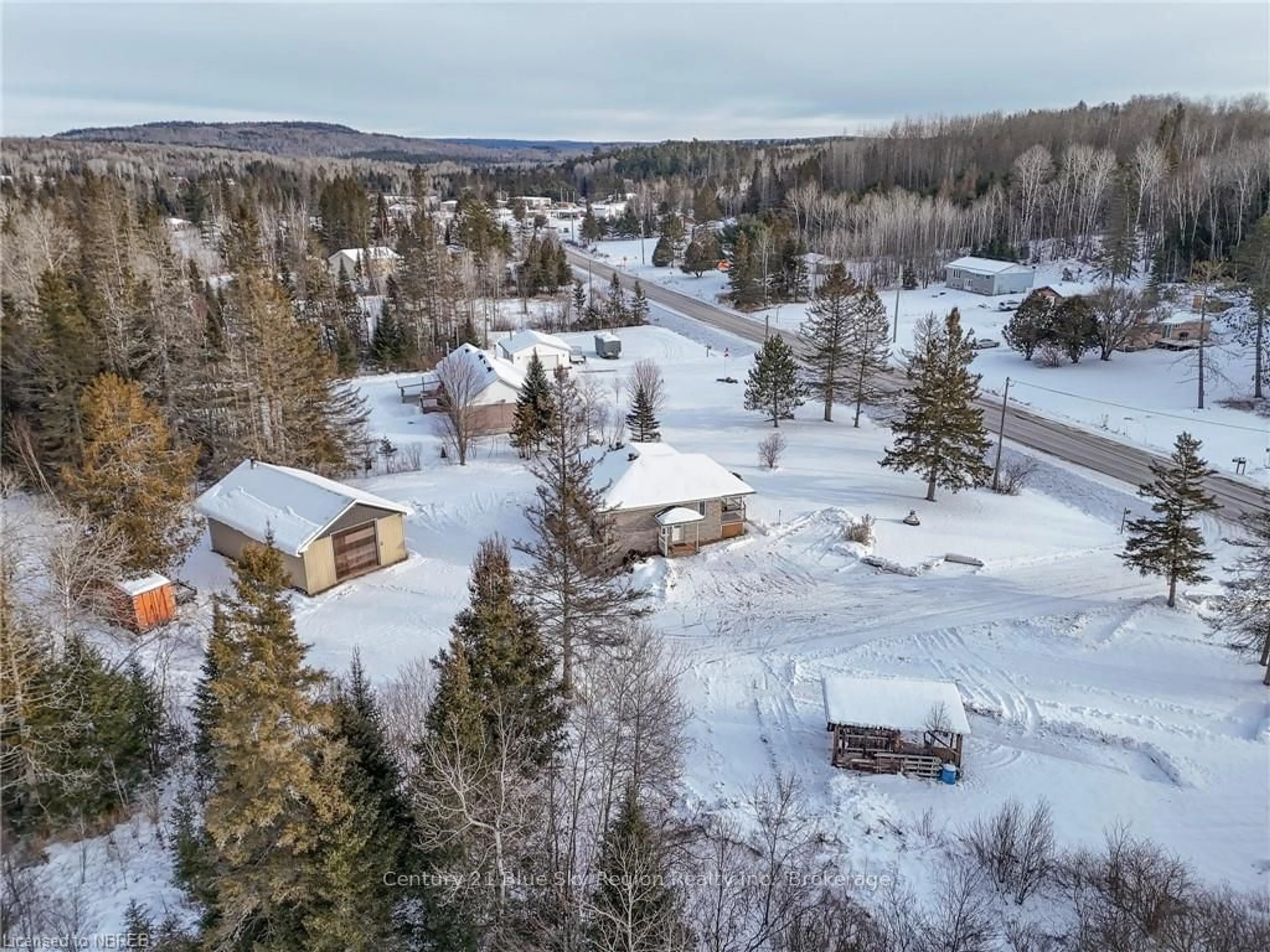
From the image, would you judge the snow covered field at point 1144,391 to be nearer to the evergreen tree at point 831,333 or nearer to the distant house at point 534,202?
the evergreen tree at point 831,333

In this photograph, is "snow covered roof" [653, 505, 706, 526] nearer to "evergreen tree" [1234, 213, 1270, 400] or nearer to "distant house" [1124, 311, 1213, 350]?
"evergreen tree" [1234, 213, 1270, 400]

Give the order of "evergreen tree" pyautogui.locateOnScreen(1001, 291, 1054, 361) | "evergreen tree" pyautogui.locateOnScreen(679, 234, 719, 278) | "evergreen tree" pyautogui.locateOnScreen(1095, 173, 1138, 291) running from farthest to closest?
"evergreen tree" pyautogui.locateOnScreen(679, 234, 719, 278) < "evergreen tree" pyautogui.locateOnScreen(1095, 173, 1138, 291) < "evergreen tree" pyautogui.locateOnScreen(1001, 291, 1054, 361)

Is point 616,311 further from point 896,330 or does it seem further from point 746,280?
point 896,330

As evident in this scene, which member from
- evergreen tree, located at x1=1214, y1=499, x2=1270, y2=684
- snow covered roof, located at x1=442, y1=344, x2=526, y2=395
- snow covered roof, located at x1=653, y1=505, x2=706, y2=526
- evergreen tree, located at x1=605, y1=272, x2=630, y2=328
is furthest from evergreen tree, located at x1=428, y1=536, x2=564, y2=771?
evergreen tree, located at x1=605, y1=272, x2=630, y2=328

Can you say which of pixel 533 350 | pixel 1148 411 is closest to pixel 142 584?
pixel 533 350

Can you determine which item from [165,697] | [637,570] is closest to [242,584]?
[165,697]

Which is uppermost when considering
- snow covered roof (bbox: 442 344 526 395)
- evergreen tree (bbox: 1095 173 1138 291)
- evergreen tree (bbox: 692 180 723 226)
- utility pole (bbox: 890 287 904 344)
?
evergreen tree (bbox: 692 180 723 226)

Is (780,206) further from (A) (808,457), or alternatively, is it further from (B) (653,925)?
(B) (653,925)
